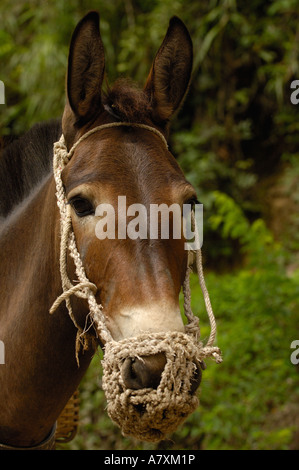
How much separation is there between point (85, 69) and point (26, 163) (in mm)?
662

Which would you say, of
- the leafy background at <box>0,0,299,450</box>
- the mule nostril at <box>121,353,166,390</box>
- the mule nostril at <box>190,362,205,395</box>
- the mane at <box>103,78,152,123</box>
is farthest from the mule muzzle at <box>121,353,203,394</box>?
the leafy background at <box>0,0,299,450</box>

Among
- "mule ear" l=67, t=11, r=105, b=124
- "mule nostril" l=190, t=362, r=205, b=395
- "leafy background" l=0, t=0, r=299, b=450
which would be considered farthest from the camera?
"leafy background" l=0, t=0, r=299, b=450

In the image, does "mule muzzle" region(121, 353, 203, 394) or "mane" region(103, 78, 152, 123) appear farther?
"mane" region(103, 78, 152, 123)

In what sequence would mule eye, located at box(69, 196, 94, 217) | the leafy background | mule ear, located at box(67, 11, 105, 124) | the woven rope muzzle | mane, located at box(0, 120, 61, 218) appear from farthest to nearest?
the leafy background < mane, located at box(0, 120, 61, 218) < mule ear, located at box(67, 11, 105, 124) < mule eye, located at box(69, 196, 94, 217) < the woven rope muzzle

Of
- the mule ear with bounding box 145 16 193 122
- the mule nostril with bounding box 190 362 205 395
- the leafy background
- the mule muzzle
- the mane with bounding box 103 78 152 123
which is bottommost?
the mule nostril with bounding box 190 362 205 395

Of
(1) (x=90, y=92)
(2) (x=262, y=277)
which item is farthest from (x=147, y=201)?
(2) (x=262, y=277)

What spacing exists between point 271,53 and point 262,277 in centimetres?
397

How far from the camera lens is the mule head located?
65.3 inches

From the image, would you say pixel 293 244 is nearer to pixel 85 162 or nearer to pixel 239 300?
pixel 239 300

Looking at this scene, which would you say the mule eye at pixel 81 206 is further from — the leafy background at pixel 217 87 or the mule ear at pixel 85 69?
the leafy background at pixel 217 87

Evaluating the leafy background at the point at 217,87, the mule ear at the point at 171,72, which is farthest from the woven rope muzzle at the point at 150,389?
the leafy background at the point at 217,87

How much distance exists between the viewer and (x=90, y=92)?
207 centimetres

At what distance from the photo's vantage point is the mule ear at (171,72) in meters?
2.15

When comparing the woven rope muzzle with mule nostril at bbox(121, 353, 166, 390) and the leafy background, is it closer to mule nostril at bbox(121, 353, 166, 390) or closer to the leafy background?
mule nostril at bbox(121, 353, 166, 390)
